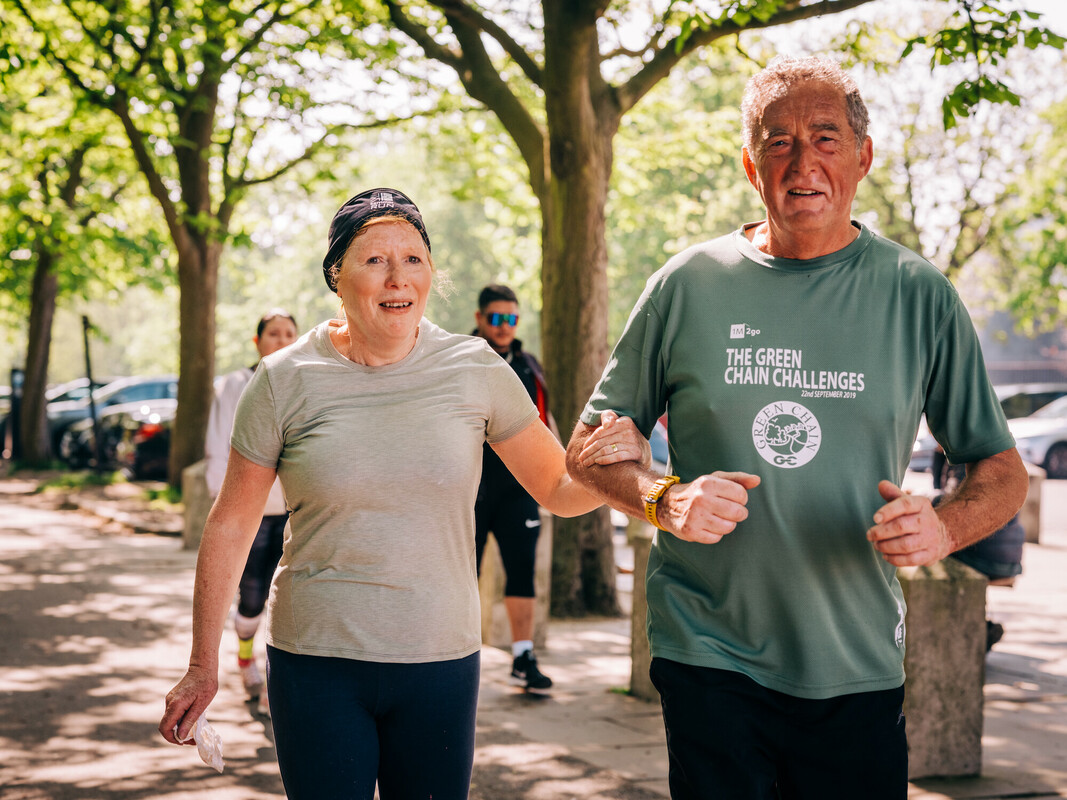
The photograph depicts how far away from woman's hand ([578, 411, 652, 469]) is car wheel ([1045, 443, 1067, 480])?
22690 millimetres

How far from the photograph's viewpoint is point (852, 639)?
267 centimetres

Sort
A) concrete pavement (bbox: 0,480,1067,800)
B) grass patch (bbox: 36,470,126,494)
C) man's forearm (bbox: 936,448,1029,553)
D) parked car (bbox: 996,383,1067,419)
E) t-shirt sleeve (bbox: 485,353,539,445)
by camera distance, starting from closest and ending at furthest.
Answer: man's forearm (bbox: 936,448,1029,553) → t-shirt sleeve (bbox: 485,353,539,445) → concrete pavement (bbox: 0,480,1067,800) → grass patch (bbox: 36,470,126,494) → parked car (bbox: 996,383,1067,419)

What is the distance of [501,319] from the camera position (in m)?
7.26

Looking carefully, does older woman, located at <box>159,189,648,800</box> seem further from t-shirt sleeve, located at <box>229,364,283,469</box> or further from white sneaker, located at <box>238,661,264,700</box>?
white sneaker, located at <box>238,661,264,700</box>

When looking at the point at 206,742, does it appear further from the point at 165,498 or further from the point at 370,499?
the point at 165,498

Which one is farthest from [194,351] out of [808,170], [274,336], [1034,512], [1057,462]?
[1057,462]

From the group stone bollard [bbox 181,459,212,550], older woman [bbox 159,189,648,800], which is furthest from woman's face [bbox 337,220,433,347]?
stone bollard [bbox 181,459,212,550]

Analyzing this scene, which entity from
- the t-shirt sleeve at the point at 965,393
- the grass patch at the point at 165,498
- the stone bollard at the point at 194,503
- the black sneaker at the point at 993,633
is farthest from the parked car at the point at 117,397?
the t-shirt sleeve at the point at 965,393

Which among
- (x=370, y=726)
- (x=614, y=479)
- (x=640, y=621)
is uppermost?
(x=614, y=479)

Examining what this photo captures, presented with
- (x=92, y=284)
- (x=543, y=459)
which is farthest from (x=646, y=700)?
(x=92, y=284)

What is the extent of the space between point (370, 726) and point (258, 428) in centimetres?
77

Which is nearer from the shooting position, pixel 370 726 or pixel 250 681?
pixel 370 726

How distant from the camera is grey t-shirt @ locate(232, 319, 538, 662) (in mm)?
2832

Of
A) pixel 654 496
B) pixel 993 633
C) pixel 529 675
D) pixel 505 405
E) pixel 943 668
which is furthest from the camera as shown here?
pixel 993 633
